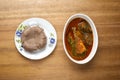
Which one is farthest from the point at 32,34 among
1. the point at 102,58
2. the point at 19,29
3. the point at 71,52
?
the point at 102,58

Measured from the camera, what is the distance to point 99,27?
37.3 inches

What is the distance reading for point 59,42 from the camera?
92 centimetres

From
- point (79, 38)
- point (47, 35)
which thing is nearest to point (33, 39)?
point (47, 35)

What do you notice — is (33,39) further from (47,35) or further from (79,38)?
(79,38)

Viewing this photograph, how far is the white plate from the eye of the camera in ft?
2.97

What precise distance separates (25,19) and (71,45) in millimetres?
202

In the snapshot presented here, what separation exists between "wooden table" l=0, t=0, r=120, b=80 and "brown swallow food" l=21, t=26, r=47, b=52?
0.05m

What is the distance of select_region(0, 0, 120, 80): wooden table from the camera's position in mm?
912

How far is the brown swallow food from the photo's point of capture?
89 centimetres

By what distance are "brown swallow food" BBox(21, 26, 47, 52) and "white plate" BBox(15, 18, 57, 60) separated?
2 centimetres

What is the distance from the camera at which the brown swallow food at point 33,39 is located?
895mm

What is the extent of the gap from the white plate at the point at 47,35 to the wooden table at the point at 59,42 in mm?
18

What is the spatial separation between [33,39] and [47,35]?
57 mm

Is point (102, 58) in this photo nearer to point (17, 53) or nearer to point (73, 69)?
point (73, 69)
